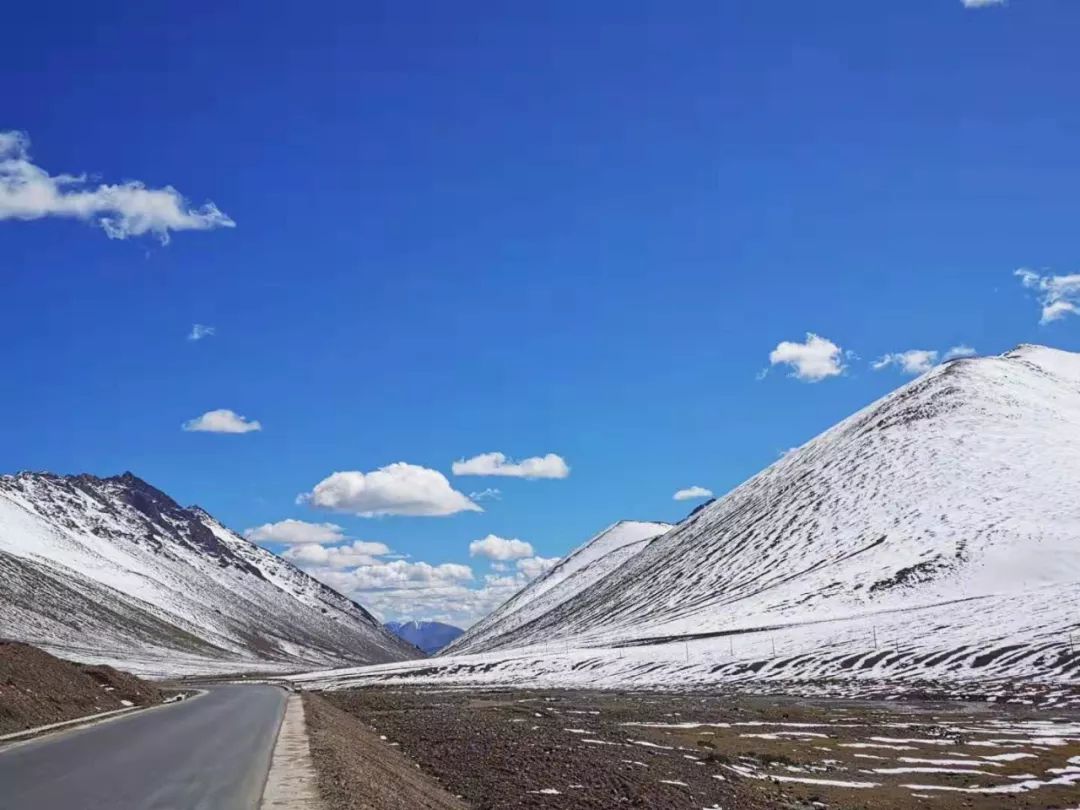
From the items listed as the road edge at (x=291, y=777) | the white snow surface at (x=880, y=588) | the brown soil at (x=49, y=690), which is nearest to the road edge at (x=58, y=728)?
the brown soil at (x=49, y=690)

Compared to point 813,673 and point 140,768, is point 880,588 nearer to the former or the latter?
point 813,673

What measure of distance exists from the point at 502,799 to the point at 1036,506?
462ft

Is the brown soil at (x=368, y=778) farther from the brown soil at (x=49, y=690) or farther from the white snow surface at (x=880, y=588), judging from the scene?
the white snow surface at (x=880, y=588)

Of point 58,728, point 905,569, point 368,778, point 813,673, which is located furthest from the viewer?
point 905,569

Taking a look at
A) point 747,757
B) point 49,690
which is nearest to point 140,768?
point 49,690

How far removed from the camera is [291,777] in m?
18.2

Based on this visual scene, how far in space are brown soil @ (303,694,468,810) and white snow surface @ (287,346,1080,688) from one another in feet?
169

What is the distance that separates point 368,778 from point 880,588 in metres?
118

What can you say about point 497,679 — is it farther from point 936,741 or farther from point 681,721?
point 936,741

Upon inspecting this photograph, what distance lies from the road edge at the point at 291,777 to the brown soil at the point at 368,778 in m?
0.20

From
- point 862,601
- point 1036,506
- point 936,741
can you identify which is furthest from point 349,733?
point 1036,506

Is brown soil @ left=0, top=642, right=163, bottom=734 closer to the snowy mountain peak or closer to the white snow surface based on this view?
the white snow surface

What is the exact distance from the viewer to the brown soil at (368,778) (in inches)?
631

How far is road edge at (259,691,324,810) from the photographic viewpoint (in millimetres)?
15133
